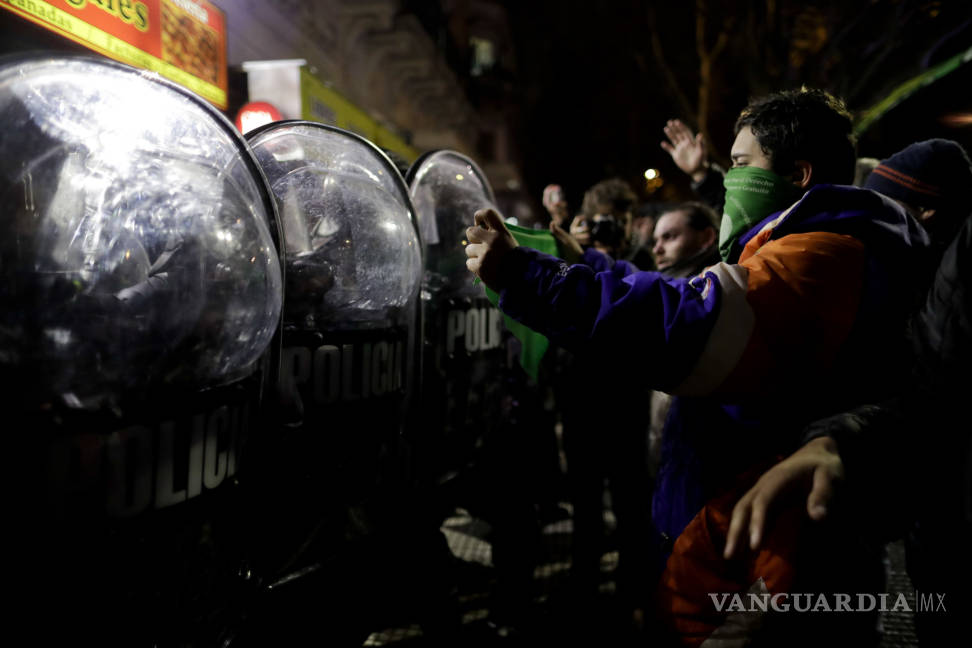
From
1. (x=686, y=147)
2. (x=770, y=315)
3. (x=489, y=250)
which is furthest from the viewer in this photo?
(x=686, y=147)

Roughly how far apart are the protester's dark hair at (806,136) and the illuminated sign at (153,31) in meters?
2.17

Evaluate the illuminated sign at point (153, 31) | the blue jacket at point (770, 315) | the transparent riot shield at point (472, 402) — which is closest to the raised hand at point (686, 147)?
the transparent riot shield at point (472, 402)

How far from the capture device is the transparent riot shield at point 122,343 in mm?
942

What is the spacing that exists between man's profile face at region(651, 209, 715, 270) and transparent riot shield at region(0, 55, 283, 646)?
234 centimetres

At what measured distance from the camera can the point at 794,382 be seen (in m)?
1.19

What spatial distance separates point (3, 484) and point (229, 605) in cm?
65

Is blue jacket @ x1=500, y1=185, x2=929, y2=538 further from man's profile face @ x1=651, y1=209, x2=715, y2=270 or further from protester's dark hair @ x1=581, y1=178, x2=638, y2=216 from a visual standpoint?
protester's dark hair @ x1=581, y1=178, x2=638, y2=216

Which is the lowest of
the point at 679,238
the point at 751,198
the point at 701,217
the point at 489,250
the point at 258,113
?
the point at 489,250

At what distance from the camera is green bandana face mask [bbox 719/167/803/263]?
151 centimetres

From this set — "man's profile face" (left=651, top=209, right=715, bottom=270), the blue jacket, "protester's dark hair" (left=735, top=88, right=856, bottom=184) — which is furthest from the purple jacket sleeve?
"man's profile face" (left=651, top=209, right=715, bottom=270)

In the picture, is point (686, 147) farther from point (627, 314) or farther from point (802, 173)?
point (627, 314)

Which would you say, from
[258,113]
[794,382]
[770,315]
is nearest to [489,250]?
[770,315]

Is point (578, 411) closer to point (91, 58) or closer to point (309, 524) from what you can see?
point (309, 524)

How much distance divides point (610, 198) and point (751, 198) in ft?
6.53
